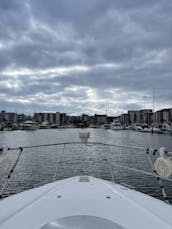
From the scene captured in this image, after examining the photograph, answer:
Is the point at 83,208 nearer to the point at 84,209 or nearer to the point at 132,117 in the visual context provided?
the point at 84,209

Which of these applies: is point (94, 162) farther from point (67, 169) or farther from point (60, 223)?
point (60, 223)

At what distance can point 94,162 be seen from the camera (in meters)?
15.9

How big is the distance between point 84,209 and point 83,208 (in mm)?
22

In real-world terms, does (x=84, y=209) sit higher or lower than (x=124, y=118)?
lower

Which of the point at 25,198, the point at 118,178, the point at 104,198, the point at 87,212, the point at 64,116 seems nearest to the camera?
the point at 87,212

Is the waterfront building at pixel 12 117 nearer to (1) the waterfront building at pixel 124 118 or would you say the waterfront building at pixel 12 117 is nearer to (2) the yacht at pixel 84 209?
(1) the waterfront building at pixel 124 118

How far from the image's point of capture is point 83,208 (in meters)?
2.36

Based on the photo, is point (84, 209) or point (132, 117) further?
point (132, 117)

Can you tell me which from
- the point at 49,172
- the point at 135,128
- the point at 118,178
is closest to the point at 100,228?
the point at 118,178

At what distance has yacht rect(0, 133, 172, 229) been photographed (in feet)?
6.65

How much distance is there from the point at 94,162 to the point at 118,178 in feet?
14.4

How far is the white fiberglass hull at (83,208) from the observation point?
6.76 ft

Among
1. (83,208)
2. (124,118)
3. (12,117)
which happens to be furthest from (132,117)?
(83,208)

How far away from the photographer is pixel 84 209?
7.67 ft
